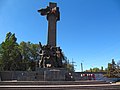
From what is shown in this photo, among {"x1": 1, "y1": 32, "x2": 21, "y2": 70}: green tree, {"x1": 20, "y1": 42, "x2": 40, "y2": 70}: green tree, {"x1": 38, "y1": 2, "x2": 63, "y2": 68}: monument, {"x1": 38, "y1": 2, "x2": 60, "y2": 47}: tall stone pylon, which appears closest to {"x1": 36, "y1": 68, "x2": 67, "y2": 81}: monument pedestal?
{"x1": 38, "y1": 2, "x2": 63, "y2": 68}: monument

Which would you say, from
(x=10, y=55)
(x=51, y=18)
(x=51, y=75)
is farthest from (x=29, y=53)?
(x=51, y=75)

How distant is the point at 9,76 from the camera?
108 ft

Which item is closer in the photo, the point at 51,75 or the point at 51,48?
the point at 51,75

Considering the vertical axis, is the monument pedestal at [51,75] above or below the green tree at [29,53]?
below

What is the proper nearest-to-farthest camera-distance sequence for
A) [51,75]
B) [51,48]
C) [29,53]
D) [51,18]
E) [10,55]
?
[51,75]
[51,48]
[51,18]
[10,55]
[29,53]

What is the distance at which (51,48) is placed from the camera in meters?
26.1

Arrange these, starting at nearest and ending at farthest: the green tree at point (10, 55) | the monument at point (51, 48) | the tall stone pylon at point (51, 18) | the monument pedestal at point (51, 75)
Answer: the monument pedestal at point (51, 75), the monument at point (51, 48), the tall stone pylon at point (51, 18), the green tree at point (10, 55)

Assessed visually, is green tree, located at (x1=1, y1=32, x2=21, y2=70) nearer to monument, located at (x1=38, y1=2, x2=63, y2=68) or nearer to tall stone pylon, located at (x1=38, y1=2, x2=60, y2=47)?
tall stone pylon, located at (x1=38, y1=2, x2=60, y2=47)

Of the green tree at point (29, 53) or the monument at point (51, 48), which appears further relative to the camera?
the green tree at point (29, 53)

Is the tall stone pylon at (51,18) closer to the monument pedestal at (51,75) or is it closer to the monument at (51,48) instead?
the monument at (51,48)

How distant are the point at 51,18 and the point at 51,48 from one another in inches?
178

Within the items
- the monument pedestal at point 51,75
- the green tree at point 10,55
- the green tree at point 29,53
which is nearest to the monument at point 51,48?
the monument pedestal at point 51,75

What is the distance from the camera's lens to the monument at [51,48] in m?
25.7

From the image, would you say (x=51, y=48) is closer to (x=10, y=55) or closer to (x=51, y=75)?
(x=51, y=75)
